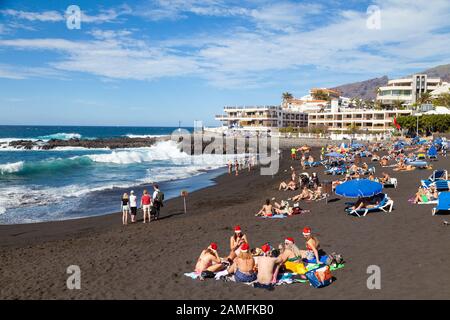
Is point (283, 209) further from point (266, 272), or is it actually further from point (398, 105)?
point (398, 105)

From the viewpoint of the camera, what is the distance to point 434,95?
3337 inches

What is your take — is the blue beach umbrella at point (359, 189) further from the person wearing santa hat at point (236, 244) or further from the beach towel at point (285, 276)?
the person wearing santa hat at point (236, 244)

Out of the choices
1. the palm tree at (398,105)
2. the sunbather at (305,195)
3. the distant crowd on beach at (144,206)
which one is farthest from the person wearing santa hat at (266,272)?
the palm tree at (398,105)

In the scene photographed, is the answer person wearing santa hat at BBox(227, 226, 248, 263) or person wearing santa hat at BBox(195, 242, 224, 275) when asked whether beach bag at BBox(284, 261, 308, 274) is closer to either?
person wearing santa hat at BBox(227, 226, 248, 263)

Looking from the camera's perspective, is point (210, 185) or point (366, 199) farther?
point (210, 185)

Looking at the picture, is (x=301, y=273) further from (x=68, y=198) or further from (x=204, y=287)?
(x=68, y=198)

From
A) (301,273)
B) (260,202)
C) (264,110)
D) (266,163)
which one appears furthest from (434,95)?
(301,273)

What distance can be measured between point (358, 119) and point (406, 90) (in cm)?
2118

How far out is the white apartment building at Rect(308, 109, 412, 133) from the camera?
71.2m

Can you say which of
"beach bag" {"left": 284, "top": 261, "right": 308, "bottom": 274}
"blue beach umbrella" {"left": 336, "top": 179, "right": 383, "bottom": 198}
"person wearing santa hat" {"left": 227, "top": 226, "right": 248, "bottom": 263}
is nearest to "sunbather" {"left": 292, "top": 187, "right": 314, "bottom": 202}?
"blue beach umbrella" {"left": 336, "top": 179, "right": 383, "bottom": 198}

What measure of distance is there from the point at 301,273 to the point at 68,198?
16926 millimetres

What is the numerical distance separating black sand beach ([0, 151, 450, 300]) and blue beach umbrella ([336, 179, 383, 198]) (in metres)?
0.79

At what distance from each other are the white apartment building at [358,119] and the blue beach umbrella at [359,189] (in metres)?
58.7

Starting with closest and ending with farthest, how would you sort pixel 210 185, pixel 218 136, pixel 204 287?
pixel 204 287 < pixel 210 185 < pixel 218 136
